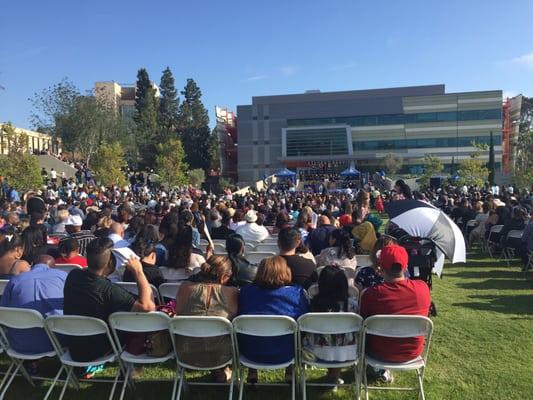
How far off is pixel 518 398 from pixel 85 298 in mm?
3954

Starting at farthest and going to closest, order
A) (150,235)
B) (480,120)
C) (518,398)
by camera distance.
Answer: (480,120)
(150,235)
(518,398)

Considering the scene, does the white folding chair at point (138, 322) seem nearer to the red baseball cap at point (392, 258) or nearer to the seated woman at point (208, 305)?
the seated woman at point (208, 305)

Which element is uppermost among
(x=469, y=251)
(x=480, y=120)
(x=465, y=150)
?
(x=480, y=120)

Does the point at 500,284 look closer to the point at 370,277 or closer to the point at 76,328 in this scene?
the point at 370,277

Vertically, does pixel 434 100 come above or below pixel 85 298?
above

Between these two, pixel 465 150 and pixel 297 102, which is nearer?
pixel 465 150

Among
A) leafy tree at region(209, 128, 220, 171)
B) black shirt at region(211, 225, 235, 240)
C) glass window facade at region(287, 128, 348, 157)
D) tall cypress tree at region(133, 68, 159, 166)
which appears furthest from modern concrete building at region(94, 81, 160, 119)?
black shirt at region(211, 225, 235, 240)

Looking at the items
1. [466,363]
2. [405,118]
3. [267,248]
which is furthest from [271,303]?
[405,118]

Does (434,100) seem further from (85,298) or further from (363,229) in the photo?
(85,298)

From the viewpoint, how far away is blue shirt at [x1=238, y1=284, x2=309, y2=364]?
11.5 feet

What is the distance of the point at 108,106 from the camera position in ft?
165

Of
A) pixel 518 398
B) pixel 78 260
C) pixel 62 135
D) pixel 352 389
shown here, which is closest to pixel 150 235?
pixel 78 260

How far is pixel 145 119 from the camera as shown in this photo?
6075 cm

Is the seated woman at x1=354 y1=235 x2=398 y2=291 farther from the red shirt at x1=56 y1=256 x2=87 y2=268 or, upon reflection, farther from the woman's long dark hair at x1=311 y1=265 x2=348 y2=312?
the red shirt at x1=56 y1=256 x2=87 y2=268
